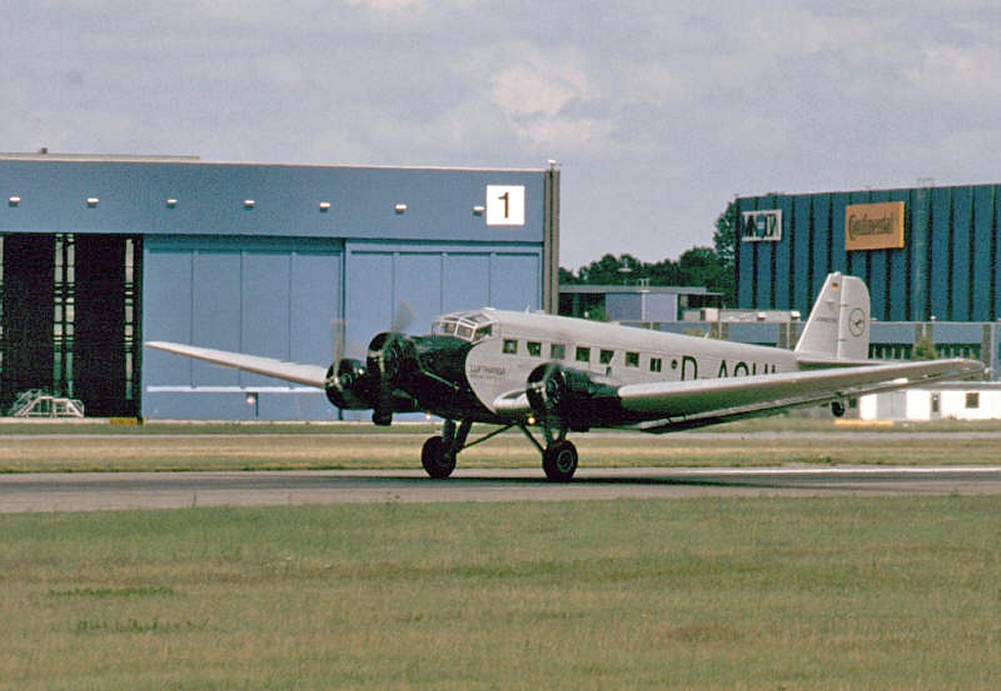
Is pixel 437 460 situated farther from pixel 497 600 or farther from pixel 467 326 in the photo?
pixel 497 600

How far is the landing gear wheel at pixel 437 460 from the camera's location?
39031 millimetres

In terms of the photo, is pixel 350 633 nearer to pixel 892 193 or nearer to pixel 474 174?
pixel 474 174

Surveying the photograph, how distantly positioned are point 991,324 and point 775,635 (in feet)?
370

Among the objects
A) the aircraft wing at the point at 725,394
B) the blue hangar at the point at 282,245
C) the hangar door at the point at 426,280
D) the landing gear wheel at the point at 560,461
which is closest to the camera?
the aircraft wing at the point at 725,394

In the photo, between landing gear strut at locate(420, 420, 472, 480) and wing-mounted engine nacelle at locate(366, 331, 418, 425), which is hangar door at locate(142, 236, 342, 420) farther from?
wing-mounted engine nacelle at locate(366, 331, 418, 425)

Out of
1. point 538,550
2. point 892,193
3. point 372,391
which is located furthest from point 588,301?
point 538,550

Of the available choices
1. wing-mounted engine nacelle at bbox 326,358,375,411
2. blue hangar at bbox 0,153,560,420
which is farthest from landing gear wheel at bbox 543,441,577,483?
blue hangar at bbox 0,153,560,420

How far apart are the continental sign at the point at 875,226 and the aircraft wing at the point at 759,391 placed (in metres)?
105

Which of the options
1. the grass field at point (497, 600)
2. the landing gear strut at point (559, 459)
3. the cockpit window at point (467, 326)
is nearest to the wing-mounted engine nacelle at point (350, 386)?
the cockpit window at point (467, 326)

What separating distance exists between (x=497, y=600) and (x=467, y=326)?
65.0 feet

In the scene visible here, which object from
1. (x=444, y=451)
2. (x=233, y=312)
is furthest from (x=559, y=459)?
(x=233, y=312)

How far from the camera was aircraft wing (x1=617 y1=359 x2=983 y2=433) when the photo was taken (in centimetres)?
3594

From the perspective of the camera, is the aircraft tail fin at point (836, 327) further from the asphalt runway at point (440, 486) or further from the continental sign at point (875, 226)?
the continental sign at point (875, 226)

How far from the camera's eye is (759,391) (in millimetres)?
37281
